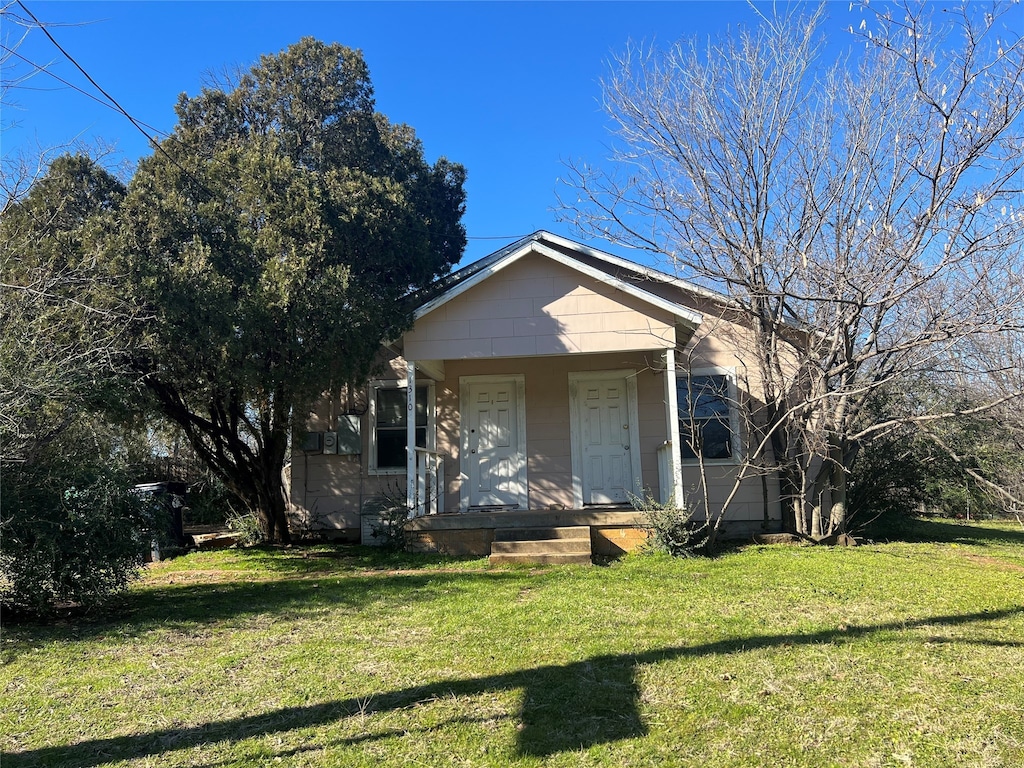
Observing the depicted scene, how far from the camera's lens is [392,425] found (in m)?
11.1

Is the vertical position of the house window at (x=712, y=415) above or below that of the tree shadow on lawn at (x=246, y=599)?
above

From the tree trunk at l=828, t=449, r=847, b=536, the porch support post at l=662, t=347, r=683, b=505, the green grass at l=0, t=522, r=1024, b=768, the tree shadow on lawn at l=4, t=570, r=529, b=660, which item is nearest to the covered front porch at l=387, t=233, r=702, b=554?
the porch support post at l=662, t=347, r=683, b=505

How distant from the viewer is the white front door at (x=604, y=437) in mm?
10430

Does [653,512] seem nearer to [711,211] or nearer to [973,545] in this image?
[711,211]

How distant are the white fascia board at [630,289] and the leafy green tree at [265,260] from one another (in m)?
1.88

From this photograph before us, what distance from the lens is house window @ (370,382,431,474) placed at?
1093 centimetres

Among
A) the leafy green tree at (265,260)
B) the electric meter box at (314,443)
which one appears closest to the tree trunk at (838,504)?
the leafy green tree at (265,260)

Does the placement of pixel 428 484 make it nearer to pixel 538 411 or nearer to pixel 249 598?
pixel 538 411

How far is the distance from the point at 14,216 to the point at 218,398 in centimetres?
303

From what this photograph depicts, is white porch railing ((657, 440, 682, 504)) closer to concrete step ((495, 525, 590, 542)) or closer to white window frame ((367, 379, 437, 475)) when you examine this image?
concrete step ((495, 525, 590, 542))

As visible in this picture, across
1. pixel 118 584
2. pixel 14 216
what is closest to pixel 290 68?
pixel 14 216

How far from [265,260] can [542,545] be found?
4911 mm

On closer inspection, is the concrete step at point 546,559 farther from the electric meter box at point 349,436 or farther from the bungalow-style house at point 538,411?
the electric meter box at point 349,436

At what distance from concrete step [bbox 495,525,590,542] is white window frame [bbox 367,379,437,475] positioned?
2302 mm
